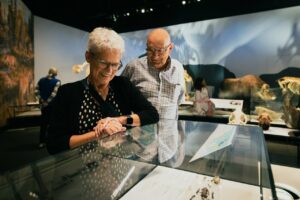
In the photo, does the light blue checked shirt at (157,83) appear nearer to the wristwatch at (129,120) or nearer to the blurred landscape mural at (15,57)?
the wristwatch at (129,120)

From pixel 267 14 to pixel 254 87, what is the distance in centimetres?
146

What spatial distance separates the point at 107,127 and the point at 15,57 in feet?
18.0

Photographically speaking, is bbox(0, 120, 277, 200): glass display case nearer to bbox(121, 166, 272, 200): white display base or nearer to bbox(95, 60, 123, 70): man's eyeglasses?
bbox(121, 166, 272, 200): white display base

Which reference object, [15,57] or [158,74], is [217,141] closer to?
[158,74]

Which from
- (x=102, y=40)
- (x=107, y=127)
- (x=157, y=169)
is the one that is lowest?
(x=157, y=169)

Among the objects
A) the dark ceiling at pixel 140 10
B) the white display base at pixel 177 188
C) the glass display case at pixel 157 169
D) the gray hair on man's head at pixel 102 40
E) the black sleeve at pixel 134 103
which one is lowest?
the white display base at pixel 177 188

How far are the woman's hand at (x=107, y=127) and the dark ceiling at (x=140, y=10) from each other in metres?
4.69

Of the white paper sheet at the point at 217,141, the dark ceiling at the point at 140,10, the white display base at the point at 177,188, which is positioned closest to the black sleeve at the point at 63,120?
the white display base at the point at 177,188

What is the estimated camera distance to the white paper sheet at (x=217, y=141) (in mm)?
1311

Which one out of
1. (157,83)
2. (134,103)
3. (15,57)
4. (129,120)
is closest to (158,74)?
(157,83)

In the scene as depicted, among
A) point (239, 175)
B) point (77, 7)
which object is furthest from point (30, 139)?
point (239, 175)

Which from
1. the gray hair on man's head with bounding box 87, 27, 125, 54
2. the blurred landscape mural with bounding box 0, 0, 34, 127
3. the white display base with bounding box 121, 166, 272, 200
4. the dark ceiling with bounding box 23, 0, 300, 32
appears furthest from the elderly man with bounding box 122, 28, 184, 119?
the blurred landscape mural with bounding box 0, 0, 34, 127

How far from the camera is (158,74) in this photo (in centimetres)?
194

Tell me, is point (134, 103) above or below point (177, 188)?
above
